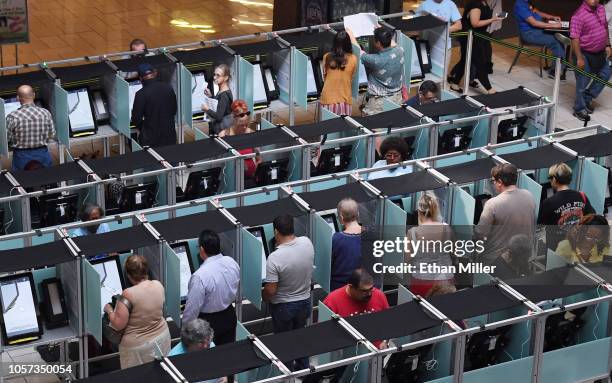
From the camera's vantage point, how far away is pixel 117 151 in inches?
579

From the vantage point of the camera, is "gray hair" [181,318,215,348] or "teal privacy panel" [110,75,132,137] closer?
"gray hair" [181,318,215,348]

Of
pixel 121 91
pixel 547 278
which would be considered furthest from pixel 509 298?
pixel 121 91

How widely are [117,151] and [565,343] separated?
6.89 metres

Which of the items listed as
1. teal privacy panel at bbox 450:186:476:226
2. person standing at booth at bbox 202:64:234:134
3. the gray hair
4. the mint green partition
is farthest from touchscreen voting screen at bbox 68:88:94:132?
the gray hair

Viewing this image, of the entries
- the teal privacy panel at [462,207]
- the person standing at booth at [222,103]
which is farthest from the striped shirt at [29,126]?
the teal privacy panel at [462,207]

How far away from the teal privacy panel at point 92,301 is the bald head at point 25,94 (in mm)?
3421

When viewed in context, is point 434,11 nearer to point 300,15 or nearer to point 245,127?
point 300,15

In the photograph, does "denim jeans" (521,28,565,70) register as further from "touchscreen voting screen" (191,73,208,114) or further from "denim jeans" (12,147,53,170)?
"denim jeans" (12,147,53,170)

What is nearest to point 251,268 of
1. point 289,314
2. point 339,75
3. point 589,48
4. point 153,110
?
point 289,314

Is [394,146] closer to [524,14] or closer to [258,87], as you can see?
[258,87]

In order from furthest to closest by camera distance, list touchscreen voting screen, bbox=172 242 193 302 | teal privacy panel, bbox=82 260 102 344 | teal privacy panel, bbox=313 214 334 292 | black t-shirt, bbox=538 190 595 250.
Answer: black t-shirt, bbox=538 190 595 250 < teal privacy panel, bbox=313 214 334 292 < touchscreen voting screen, bbox=172 242 193 302 < teal privacy panel, bbox=82 260 102 344

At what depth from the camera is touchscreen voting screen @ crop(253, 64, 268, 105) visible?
14.4m

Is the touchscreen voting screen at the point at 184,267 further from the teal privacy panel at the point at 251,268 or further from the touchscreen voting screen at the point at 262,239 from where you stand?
the touchscreen voting screen at the point at 262,239

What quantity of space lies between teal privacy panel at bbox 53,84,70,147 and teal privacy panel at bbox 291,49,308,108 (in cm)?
264
